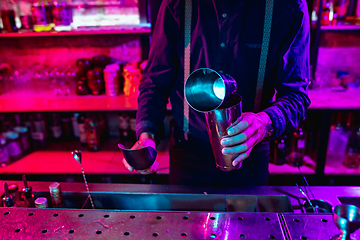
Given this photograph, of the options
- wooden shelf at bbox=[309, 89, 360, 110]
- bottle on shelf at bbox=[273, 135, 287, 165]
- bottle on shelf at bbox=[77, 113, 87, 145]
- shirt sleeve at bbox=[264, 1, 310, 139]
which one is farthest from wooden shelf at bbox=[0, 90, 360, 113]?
shirt sleeve at bbox=[264, 1, 310, 139]

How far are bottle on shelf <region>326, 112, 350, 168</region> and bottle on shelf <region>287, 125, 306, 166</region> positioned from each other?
8.2 inches

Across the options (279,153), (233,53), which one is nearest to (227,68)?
(233,53)

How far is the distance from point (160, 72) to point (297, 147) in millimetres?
1352

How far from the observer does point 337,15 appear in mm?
2148

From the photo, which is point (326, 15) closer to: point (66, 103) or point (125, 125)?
point (125, 125)

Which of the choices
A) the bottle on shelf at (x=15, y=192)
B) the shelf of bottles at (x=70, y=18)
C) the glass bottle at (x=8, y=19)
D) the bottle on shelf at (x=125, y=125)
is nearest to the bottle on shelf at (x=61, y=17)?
the shelf of bottles at (x=70, y=18)

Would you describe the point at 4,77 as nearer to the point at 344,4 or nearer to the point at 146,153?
the point at 146,153

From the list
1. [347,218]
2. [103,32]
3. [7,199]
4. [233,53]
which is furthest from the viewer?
[103,32]

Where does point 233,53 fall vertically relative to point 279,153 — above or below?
above

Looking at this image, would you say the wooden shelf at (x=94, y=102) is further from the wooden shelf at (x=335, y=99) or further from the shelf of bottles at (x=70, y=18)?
the shelf of bottles at (x=70, y=18)

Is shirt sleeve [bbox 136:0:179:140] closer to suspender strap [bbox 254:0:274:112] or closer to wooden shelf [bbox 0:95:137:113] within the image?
suspender strap [bbox 254:0:274:112]

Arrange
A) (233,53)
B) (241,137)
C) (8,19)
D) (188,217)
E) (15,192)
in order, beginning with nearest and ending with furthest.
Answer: (241,137) → (188,217) → (15,192) → (233,53) → (8,19)

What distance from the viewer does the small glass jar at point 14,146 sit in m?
2.26

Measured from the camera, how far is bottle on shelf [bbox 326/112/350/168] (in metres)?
2.18
